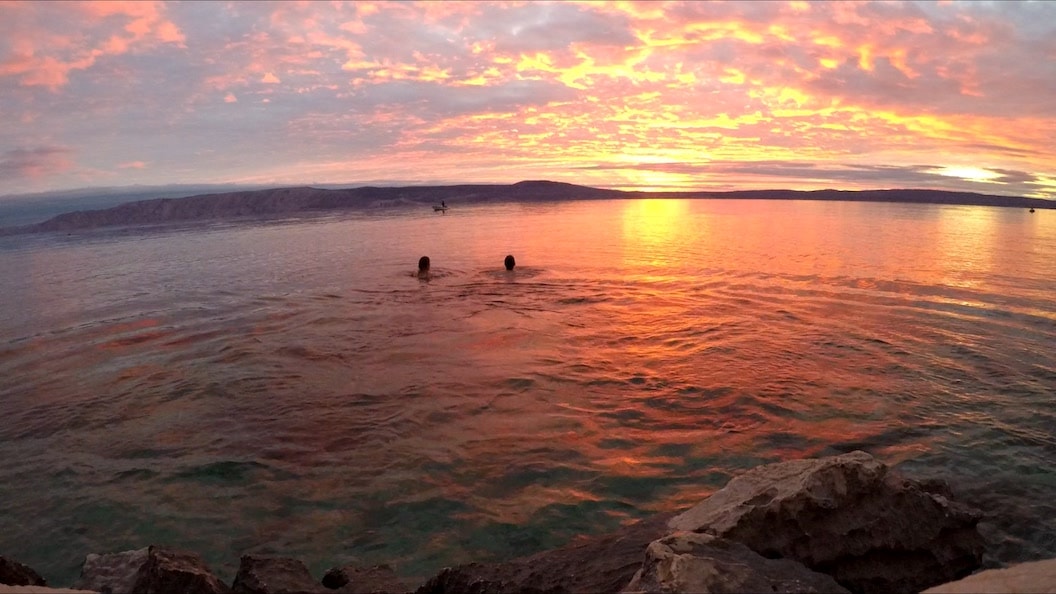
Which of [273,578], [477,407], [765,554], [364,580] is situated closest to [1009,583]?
[765,554]

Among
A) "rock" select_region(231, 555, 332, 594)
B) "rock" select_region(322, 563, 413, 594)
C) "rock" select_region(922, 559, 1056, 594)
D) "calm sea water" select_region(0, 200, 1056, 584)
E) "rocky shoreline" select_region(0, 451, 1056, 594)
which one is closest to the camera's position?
"rock" select_region(922, 559, 1056, 594)

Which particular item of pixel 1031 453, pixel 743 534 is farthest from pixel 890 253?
pixel 743 534

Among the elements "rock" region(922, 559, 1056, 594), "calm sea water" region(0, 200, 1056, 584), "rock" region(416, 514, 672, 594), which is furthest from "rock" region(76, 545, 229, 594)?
"rock" region(922, 559, 1056, 594)

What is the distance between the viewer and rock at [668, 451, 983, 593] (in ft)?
13.6

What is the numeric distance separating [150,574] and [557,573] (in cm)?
304

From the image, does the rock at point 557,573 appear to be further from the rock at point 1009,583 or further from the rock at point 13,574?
the rock at point 13,574

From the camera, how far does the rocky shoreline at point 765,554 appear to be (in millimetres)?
3881

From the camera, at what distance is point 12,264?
119 feet

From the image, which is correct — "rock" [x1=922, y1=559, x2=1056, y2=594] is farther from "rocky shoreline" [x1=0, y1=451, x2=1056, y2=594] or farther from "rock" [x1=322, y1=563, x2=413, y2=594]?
"rock" [x1=322, y1=563, x2=413, y2=594]

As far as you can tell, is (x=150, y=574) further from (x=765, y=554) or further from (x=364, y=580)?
(x=765, y=554)

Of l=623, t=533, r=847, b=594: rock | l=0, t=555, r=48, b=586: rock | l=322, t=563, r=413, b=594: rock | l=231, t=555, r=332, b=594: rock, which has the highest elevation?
l=623, t=533, r=847, b=594: rock

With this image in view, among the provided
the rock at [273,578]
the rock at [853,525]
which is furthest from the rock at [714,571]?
the rock at [273,578]

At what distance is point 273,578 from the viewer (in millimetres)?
4660

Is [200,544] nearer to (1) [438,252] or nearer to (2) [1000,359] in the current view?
(2) [1000,359]
